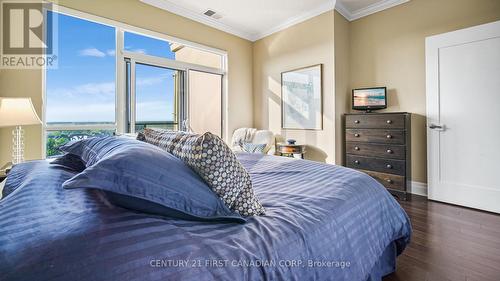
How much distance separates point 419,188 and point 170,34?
13.7ft

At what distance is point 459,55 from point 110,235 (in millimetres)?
3759

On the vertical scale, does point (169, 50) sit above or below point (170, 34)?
below

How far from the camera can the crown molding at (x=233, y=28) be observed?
131 inches

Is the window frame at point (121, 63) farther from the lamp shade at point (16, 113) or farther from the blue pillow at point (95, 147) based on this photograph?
the blue pillow at point (95, 147)

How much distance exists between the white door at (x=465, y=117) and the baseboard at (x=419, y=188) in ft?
0.53

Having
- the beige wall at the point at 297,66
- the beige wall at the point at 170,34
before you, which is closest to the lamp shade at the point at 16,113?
the beige wall at the point at 170,34

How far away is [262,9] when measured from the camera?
3545 mm

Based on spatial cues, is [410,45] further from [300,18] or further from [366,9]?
[300,18]

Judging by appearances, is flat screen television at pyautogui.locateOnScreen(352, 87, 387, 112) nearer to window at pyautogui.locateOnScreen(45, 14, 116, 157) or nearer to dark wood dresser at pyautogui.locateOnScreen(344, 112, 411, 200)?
dark wood dresser at pyautogui.locateOnScreen(344, 112, 411, 200)

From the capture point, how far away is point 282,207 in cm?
92

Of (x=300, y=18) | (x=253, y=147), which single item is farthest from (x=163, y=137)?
(x=300, y=18)

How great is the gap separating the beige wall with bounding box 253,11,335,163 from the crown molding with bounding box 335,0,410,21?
247mm

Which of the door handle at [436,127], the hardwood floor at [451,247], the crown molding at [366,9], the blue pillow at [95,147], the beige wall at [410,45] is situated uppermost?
the crown molding at [366,9]

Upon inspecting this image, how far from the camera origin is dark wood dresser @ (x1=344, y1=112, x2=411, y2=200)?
2.87m
